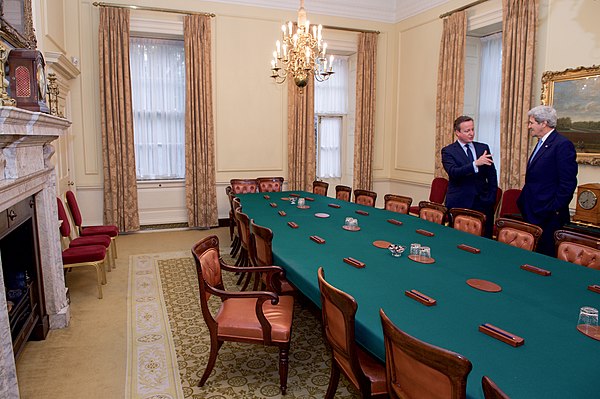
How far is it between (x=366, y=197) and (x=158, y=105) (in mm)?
3905

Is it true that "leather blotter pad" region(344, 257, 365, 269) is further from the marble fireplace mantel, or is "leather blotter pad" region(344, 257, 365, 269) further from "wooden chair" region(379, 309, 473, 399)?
the marble fireplace mantel

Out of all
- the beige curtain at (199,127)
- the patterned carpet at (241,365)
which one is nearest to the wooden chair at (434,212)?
the patterned carpet at (241,365)

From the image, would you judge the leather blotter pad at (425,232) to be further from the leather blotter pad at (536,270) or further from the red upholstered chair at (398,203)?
the red upholstered chair at (398,203)

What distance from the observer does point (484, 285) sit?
2203 millimetres

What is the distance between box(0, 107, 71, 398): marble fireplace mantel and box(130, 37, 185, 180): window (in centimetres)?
356

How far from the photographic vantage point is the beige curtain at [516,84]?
5160 mm

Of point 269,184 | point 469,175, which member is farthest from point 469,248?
point 269,184

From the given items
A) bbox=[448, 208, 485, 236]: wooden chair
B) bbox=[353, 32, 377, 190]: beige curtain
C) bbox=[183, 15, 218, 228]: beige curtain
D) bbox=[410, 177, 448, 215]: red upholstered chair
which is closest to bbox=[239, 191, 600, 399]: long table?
bbox=[448, 208, 485, 236]: wooden chair

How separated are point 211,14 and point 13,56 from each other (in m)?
4.31

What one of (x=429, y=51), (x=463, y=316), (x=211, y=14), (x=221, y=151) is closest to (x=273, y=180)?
(x=221, y=151)

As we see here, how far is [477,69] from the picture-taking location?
6.49m

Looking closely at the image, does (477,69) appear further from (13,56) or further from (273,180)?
(13,56)

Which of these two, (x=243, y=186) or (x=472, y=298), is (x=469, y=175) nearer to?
(x=472, y=298)

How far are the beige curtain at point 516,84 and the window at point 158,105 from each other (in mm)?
4894
